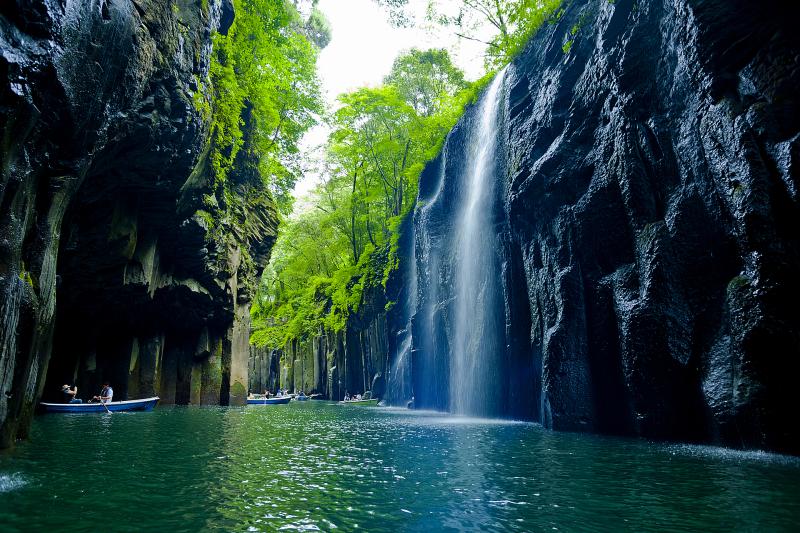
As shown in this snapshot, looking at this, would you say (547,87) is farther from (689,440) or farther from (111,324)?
(111,324)

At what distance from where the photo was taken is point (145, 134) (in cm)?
1139

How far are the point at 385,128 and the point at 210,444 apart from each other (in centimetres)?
2544

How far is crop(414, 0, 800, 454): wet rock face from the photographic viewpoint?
726cm

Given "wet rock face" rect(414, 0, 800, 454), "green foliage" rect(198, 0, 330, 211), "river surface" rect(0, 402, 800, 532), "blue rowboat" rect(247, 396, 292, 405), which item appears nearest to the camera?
"river surface" rect(0, 402, 800, 532)

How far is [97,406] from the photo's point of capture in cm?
1756

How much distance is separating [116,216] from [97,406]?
7.65 m

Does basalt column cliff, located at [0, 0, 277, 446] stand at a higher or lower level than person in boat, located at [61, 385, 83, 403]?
higher

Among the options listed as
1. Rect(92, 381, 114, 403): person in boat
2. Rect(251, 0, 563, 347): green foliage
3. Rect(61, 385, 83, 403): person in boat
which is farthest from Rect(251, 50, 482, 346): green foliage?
Rect(61, 385, 83, 403): person in boat

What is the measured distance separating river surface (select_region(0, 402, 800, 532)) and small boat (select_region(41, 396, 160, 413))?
8961 millimetres

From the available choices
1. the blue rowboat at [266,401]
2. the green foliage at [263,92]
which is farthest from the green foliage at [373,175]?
the blue rowboat at [266,401]

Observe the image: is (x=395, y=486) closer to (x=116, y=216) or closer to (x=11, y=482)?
(x=11, y=482)

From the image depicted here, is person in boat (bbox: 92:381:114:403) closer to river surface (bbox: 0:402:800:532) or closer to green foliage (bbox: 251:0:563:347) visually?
river surface (bbox: 0:402:800:532)

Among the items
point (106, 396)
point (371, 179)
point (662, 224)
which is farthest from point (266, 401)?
point (662, 224)

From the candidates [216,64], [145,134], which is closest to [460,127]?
[216,64]
